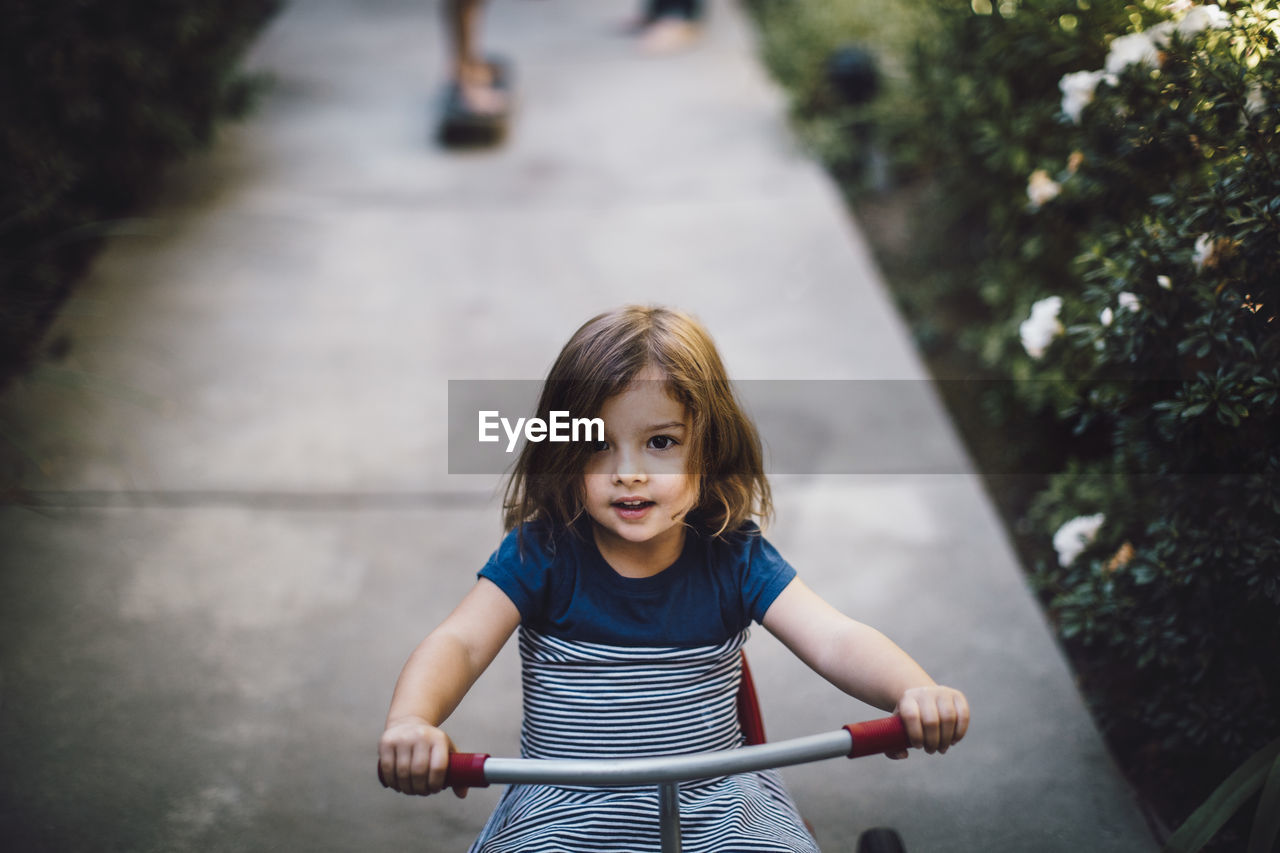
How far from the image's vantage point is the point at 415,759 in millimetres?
1249

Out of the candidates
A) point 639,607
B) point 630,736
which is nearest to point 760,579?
point 639,607

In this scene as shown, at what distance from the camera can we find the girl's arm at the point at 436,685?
1.25m

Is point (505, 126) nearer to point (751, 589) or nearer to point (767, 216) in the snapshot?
point (767, 216)

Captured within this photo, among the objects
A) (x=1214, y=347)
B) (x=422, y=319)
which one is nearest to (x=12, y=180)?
(x=422, y=319)

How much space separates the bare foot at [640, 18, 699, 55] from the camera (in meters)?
5.84

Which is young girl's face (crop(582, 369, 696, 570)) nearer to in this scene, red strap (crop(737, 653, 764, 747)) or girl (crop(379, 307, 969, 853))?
girl (crop(379, 307, 969, 853))

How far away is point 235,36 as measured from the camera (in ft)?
13.8

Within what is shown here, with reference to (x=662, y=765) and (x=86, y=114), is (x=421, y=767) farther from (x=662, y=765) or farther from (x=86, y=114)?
(x=86, y=114)

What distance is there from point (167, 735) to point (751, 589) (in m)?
1.36

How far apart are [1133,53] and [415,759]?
200cm

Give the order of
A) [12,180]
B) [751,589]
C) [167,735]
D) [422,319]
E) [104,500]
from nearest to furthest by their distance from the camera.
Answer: [751,589]
[167,735]
[104,500]
[12,180]
[422,319]

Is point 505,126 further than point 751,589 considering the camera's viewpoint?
Yes

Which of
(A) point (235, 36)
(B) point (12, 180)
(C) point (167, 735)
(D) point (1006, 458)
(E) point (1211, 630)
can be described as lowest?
(C) point (167, 735)

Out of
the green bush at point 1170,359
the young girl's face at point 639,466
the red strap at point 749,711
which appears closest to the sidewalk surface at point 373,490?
the green bush at point 1170,359
